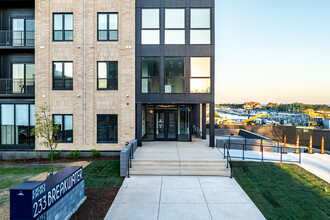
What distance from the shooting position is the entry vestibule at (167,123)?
15.3 m

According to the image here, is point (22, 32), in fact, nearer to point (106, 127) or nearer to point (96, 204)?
point (106, 127)

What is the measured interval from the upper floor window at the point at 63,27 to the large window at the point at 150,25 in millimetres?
4947

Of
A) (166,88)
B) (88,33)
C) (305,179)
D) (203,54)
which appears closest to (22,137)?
(88,33)

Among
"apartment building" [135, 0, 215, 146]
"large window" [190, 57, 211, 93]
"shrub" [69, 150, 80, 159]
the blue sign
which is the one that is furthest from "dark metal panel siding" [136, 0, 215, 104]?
the blue sign

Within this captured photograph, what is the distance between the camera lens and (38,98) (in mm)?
13648

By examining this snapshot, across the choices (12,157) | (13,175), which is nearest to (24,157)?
(12,157)

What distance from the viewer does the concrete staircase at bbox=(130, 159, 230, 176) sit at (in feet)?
32.2

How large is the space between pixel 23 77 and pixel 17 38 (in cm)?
280

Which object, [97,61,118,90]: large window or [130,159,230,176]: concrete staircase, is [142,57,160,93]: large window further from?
[130,159,230,176]: concrete staircase

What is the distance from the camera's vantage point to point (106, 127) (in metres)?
13.8

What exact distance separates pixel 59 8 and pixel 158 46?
23.4 feet

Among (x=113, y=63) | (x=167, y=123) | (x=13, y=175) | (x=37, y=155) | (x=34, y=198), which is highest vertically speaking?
(x=113, y=63)

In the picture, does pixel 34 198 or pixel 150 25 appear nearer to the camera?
pixel 34 198

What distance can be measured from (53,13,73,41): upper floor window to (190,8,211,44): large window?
26.9 feet
